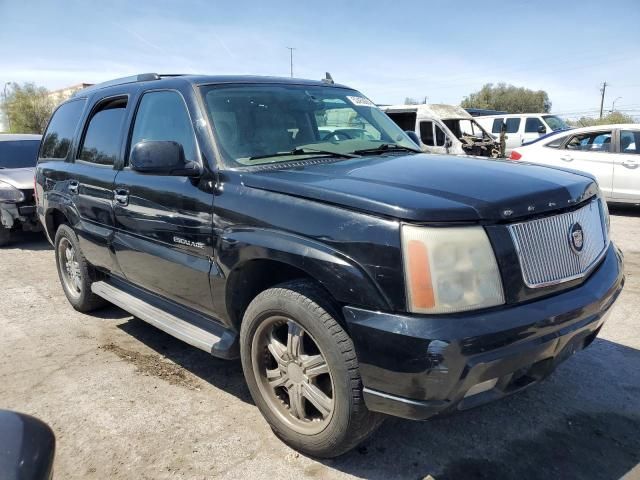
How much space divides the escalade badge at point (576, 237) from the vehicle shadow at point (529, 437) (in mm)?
944

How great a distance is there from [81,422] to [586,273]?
2.86 m

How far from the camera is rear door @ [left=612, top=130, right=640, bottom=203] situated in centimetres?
884

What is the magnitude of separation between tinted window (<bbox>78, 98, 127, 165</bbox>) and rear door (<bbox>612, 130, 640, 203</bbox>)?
822 centimetres

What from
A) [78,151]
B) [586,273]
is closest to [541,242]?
[586,273]

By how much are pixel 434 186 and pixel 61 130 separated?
13.4 feet

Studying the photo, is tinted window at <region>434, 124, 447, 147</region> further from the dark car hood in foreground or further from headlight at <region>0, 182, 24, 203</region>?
the dark car hood in foreground

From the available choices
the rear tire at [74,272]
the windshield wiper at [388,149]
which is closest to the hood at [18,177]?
the rear tire at [74,272]

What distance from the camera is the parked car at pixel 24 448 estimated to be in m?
1.43

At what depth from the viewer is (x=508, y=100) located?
62500 millimetres

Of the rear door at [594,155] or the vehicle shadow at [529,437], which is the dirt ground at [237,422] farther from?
the rear door at [594,155]

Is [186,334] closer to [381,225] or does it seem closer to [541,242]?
[381,225]

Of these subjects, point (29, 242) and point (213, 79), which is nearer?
point (213, 79)

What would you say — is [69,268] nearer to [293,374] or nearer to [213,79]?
[213,79]

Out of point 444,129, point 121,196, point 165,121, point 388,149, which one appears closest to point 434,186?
point 388,149
